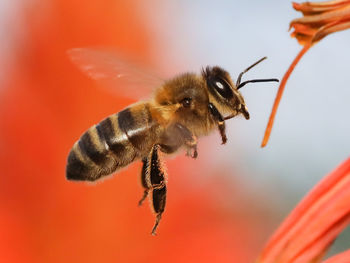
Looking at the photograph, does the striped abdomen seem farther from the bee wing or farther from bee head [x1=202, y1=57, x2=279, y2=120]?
bee head [x1=202, y1=57, x2=279, y2=120]

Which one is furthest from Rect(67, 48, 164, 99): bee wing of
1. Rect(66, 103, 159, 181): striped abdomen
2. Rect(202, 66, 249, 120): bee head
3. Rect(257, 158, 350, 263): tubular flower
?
Rect(257, 158, 350, 263): tubular flower

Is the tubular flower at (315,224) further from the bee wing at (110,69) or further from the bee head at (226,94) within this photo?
the bee wing at (110,69)

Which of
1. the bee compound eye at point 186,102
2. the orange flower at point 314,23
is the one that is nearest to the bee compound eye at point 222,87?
the bee compound eye at point 186,102

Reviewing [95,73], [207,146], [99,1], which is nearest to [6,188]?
[207,146]

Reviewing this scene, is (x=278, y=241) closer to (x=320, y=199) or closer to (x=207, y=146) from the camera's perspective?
(x=320, y=199)

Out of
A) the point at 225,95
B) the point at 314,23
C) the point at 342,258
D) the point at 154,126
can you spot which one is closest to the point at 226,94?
the point at 225,95
